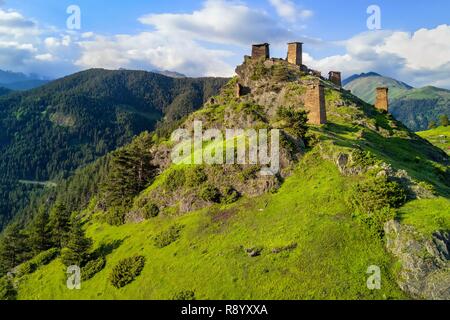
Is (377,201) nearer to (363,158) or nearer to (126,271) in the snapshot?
(363,158)

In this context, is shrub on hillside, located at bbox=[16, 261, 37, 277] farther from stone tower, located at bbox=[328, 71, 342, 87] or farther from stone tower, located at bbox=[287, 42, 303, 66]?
stone tower, located at bbox=[328, 71, 342, 87]

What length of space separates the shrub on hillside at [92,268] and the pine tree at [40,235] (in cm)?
2160

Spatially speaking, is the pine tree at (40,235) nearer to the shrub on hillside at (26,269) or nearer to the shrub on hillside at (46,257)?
the shrub on hillside at (46,257)

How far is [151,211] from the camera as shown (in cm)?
6575

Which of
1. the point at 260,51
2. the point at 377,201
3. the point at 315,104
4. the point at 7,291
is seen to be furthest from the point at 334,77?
the point at 7,291

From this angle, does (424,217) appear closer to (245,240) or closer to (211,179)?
(245,240)

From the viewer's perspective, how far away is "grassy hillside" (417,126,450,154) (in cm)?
15130

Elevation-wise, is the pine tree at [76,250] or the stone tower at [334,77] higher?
the stone tower at [334,77]

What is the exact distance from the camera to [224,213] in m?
54.4

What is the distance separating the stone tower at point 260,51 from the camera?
104500mm

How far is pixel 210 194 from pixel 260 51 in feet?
192

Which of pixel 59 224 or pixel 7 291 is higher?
pixel 59 224

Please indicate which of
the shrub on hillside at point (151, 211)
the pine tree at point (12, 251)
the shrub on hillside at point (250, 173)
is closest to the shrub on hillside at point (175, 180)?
the shrub on hillside at point (151, 211)
